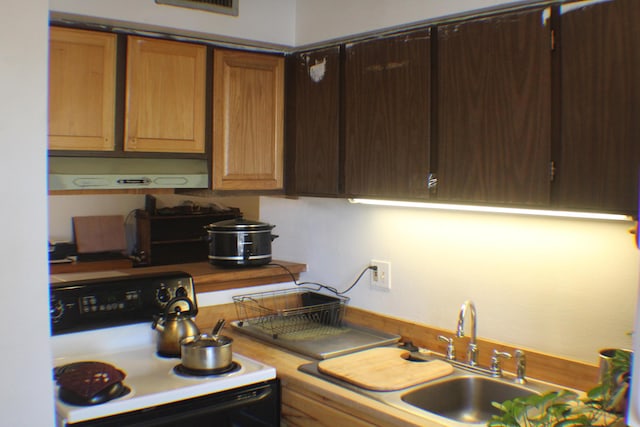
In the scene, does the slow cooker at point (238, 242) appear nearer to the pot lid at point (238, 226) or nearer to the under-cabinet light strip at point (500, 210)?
the pot lid at point (238, 226)

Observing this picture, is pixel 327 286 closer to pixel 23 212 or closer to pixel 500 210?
pixel 500 210

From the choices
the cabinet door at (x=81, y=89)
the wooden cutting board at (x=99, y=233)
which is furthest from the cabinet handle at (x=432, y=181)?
the wooden cutting board at (x=99, y=233)

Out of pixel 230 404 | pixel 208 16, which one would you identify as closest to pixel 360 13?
pixel 208 16

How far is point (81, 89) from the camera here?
8.11 ft

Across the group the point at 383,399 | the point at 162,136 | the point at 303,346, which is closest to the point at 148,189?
the point at 162,136

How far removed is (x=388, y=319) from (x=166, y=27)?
58.4 inches

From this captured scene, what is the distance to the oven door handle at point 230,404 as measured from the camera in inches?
83.7

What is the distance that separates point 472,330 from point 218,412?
36.4 inches

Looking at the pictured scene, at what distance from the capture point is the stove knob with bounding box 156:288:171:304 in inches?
106

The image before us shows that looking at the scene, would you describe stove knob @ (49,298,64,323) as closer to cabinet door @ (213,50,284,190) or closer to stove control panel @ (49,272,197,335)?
stove control panel @ (49,272,197,335)

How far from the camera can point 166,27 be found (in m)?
2.56

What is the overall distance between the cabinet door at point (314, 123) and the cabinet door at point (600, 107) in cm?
100

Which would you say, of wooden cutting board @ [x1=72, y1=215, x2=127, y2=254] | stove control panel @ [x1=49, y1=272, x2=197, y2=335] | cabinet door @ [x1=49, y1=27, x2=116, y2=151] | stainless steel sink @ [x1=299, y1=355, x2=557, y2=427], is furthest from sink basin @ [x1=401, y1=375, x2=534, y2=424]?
wooden cutting board @ [x1=72, y1=215, x2=127, y2=254]

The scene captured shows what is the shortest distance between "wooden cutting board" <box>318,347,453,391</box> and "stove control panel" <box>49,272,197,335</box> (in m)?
0.72
